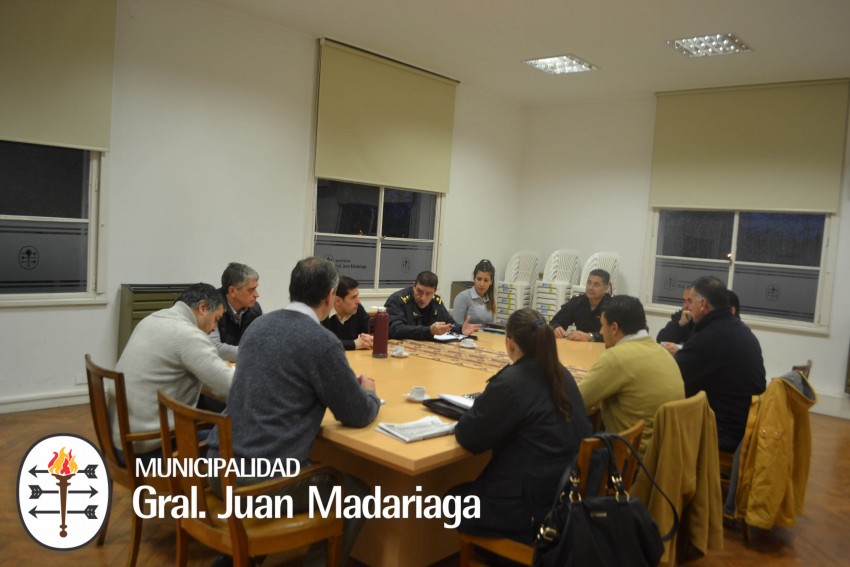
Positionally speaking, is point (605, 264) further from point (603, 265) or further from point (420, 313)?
point (420, 313)

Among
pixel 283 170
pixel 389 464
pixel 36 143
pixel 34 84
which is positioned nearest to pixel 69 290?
pixel 36 143

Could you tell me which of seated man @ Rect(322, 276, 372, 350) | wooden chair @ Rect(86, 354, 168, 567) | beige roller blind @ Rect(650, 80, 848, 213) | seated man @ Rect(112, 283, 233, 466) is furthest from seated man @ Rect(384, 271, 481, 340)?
beige roller blind @ Rect(650, 80, 848, 213)

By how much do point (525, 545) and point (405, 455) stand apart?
1.62ft

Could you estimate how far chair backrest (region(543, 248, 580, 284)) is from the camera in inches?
290

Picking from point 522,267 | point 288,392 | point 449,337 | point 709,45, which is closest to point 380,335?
point 449,337

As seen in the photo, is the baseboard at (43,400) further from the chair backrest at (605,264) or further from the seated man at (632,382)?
the chair backrest at (605,264)

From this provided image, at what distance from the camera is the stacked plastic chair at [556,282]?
7.04 metres

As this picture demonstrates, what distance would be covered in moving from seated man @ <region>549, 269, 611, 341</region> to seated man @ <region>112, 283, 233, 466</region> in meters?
3.09

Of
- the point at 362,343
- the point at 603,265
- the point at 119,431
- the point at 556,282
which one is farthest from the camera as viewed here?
the point at 603,265

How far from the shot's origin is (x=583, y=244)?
764cm

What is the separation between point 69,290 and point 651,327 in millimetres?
5729

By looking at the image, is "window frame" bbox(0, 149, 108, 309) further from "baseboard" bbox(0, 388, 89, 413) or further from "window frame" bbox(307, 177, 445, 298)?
"window frame" bbox(307, 177, 445, 298)

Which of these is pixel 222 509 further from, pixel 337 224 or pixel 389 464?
pixel 337 224

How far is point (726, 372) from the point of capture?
10.6 feet
